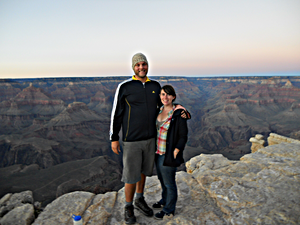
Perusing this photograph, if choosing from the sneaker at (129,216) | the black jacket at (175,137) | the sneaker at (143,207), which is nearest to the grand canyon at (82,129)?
the sneaker at (143,207)

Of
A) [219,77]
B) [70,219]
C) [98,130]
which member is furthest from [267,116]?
[70,219]

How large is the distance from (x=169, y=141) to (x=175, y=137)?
0.12 m

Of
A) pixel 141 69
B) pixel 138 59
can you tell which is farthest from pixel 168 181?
pixel 138 59

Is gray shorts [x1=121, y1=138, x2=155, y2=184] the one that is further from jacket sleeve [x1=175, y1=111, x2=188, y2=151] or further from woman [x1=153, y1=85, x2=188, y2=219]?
jacket sleeve [x1=175, y1=111, x2=188, y2=151]

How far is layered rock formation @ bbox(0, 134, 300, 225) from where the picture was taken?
3197 millimetres

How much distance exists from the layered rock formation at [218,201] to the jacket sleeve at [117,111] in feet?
5.65

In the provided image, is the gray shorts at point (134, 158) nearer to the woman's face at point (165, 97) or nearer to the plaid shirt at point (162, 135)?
the plaid shirt at point (162, 135)

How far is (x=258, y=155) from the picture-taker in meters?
6.55

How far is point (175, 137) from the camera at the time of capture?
2926 mm

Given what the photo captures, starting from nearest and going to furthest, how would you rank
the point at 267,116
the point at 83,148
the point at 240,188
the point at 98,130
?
the point at 240,188
the point at 83,148
the point at 98,130
the point at 267,116

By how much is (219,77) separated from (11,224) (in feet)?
593

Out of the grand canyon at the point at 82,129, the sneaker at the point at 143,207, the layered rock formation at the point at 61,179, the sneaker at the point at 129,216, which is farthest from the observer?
the grand canyon at the point at 82,129

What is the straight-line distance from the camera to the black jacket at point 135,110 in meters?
3.04

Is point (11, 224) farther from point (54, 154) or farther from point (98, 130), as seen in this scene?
point (98, 130)
